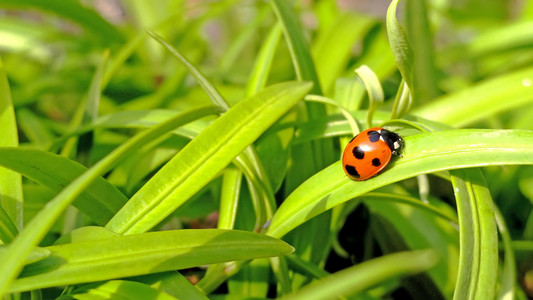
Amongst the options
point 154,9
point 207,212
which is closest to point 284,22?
point 207,212

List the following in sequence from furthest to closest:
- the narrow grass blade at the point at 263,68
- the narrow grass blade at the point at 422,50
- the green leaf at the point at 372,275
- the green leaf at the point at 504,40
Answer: the green leaf at the point at 504,40 → the narrow grass blade at the point at 422,50 → the narrow grass blade at the point at 263,68 → the green leaf at the point at 372,275

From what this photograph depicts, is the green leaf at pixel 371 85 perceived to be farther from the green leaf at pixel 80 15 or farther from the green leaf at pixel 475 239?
the green leaf at pixel 80 15

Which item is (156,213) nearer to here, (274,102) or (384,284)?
(274,102)

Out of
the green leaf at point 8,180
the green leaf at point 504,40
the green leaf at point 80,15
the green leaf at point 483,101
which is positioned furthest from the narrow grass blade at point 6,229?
the green leaf at point 504,40

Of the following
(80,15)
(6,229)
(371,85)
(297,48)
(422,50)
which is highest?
(80,15)

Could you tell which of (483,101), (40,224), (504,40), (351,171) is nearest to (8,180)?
(40,224)

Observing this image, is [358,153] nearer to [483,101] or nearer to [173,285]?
[173,285]
